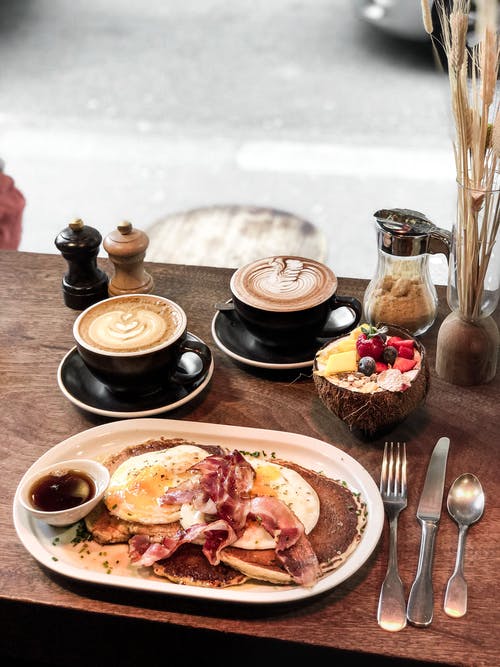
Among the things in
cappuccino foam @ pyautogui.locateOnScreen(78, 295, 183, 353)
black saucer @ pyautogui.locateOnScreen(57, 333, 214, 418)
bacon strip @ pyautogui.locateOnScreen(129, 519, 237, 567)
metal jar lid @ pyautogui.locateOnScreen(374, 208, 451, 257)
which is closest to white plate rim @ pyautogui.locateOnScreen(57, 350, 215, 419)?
black saucer @ pyautogui.locateOnScreen(57, 333, 214, 418)

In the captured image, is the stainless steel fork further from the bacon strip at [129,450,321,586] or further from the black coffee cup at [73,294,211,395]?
the black coffee cup at [73,294,211,395]

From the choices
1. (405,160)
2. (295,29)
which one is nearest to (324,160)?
(405,160)

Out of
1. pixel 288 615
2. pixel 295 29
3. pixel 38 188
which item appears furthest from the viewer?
pixel 295 29

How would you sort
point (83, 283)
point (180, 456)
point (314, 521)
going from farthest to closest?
point (83, 283) → point (180, 456) → point (314, 521)

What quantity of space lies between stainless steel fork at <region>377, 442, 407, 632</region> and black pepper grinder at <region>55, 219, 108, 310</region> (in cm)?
86

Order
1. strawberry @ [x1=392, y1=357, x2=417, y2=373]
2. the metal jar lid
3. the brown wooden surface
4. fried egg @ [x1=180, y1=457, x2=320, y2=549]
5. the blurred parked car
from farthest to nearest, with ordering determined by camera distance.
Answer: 1. the blurred parked car
2. the metal jar lid
3. strawberry @ [x1=392, y1=357, x2=417, y2=373]
4. fried egg @ [x1=180, y1=457, x2=320, y2=549]
5. the brown wooden surface

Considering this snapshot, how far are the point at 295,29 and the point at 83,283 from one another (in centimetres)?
538

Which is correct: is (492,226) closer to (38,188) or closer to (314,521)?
(314,521)

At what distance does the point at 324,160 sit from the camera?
16.5 ft

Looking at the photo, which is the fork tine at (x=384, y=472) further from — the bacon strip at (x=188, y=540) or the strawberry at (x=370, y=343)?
the bacon strip at (x=188, y=540)

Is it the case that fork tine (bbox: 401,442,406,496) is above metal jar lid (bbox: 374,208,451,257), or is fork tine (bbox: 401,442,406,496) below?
below

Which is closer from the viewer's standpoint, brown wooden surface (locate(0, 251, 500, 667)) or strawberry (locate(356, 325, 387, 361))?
brown wooden surface (locate(0, 251, 500, 667))

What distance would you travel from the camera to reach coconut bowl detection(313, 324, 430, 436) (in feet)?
4.96

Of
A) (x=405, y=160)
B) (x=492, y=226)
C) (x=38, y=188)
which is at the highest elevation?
(x=492, y=226)
